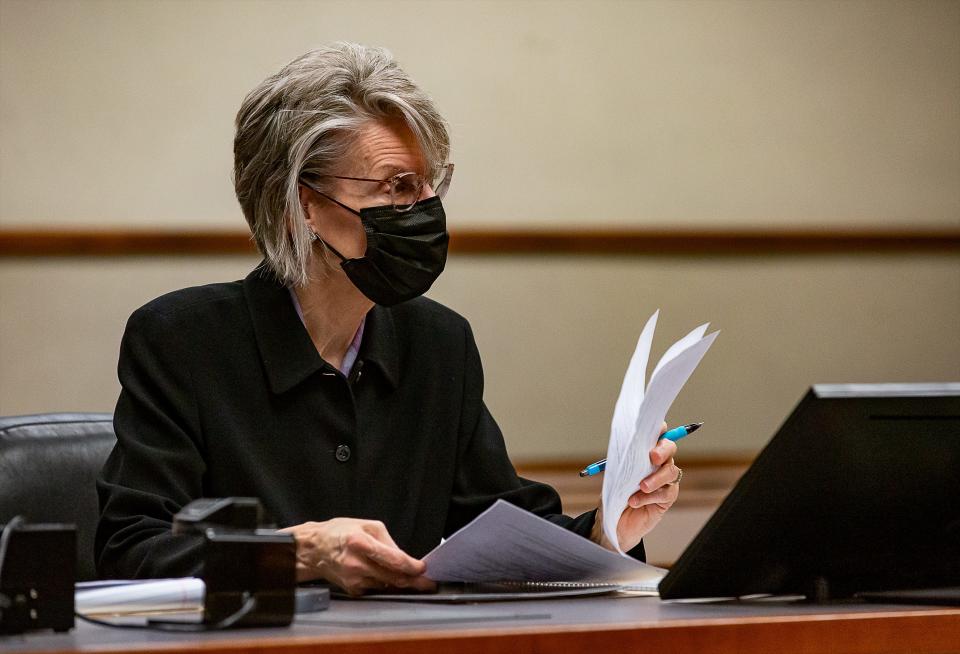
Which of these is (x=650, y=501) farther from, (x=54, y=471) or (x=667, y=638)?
(x=54, y=471)

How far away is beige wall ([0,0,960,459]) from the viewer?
255 cm

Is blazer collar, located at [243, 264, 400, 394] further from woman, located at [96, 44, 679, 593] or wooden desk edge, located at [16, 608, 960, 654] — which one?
wooden desk edge, located at [16, 608, 960, 654]

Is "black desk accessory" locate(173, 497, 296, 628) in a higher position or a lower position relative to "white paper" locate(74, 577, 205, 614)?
higher

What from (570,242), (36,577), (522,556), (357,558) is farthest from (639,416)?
(570,242)

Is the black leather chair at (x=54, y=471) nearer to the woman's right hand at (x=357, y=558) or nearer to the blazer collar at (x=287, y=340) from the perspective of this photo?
the blazer collar at (x=287, y=340)

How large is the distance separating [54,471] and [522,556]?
81cm

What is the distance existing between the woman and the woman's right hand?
0.33 m

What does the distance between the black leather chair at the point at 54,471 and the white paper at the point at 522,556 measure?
26.6 inches

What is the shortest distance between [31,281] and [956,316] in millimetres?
2371

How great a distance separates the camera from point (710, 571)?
0.95 meters

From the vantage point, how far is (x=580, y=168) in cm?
280

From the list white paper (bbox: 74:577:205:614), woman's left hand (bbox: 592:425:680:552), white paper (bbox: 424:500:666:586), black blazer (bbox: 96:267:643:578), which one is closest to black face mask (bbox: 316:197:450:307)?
black blazer (bbox: 96:267:643:578)

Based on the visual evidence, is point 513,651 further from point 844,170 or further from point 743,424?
point 844,170

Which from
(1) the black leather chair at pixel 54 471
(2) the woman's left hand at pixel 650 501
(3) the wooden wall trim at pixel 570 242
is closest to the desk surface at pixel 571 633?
(2) the woman's left hand at pixel 650 501
